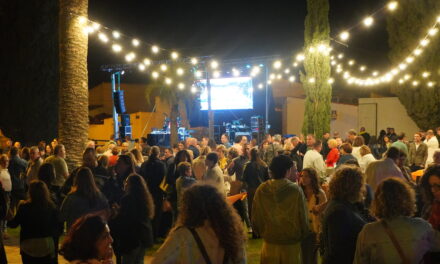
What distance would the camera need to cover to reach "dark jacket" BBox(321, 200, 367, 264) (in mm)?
3715

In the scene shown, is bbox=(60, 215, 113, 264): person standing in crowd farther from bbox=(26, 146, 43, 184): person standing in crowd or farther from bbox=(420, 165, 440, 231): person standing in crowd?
bbox=(26, 146, 43, 184): person standing in crowd

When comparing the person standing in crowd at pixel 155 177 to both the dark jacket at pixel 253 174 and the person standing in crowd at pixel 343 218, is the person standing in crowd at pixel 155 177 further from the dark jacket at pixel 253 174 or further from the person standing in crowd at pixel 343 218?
the person standing in crowd at pixel 343 218

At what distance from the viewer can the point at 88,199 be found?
17.0 feet

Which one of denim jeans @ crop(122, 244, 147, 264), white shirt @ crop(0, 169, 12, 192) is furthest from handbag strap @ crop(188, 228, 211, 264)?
white shirt @ crop(0, 169, 12, 192)

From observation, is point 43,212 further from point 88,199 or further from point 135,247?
point 135,247

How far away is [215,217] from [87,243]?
774 mm

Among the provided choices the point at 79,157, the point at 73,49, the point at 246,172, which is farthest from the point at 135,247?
the point at 73,49

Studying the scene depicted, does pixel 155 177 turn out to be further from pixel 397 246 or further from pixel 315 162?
pixel 397 246

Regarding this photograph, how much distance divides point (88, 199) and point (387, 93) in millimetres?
27179

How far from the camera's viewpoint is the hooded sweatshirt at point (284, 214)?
4.25m

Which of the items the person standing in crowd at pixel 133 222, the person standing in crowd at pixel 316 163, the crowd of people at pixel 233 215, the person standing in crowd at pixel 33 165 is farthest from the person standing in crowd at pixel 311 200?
the person standing in crowd at pixel 33 165

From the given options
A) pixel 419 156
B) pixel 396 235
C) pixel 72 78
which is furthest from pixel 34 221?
pixel 419 156

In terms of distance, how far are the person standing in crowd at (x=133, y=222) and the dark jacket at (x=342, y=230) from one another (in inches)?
81.0

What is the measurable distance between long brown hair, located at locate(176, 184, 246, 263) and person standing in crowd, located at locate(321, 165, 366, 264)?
4.08 ft
